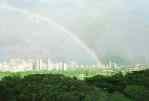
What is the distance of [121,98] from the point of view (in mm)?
25141

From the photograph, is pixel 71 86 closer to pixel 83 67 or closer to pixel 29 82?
pixel 29 82

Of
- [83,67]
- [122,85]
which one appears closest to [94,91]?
[122,85]

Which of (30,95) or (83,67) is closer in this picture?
(30,95)

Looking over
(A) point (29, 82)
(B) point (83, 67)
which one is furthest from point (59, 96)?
(B) point (83, 67)

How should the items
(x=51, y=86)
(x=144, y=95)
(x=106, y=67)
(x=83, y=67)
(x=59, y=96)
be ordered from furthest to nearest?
(x=83, y=67), (x=106, y=67), (x=144, y=95), (x=51, y=86), (x=59, y=96)

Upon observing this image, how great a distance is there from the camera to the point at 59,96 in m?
23.8

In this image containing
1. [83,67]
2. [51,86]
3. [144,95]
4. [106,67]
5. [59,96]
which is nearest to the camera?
[59,96]

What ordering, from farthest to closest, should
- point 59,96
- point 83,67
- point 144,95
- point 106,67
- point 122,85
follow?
point 83,67, point 106,67, point 122,85, point 144,95, point 59,96

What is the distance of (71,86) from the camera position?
26016 millimetres

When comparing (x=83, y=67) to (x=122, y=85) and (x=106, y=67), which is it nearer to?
(x=106, y=67)

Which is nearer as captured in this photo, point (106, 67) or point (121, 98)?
point (121, 98)

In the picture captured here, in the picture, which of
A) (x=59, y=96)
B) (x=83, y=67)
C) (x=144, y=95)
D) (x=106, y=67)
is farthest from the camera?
(x=83, y=67)

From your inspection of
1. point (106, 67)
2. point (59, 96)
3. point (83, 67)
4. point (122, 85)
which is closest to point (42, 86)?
point (59, 96)

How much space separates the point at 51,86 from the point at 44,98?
5.69 feet
